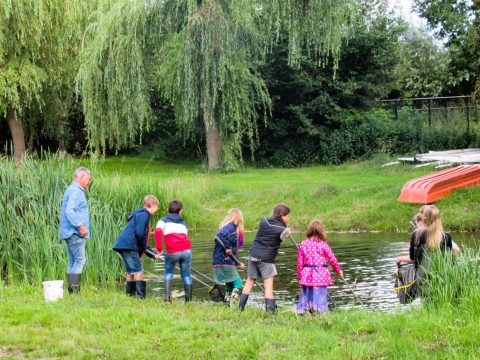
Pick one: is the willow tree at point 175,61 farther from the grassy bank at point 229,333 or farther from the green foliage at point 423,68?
the grassy bank at point 229,333

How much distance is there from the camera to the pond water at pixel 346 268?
1132 centimetres

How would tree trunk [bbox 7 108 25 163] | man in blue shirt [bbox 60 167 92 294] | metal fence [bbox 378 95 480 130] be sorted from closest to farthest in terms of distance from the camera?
1. man in blue shirt [bbox 60 167 92 294]
2. metal fence [bbox 378 95 480 130]
3. tree trunk [bbox 7 108 25 163]

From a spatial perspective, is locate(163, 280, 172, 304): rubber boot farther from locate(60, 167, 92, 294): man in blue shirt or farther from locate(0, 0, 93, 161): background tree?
locate(0, 0, 93, 161): background tree

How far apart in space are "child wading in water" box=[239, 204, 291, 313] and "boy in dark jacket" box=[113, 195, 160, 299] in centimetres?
158

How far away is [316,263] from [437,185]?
1174cm

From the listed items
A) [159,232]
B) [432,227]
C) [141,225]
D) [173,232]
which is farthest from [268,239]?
[432,227]

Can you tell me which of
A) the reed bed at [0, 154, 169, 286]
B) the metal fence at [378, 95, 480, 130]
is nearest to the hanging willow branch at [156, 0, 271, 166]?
the metal fence at [378, 95, 480, 130]

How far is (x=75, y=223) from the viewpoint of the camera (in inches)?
395

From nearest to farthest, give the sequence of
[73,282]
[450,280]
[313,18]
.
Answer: [450,280], [73,282], [313,18]

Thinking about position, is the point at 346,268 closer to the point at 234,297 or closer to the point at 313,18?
the point at 234,297

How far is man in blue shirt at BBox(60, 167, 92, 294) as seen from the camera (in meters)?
10.1

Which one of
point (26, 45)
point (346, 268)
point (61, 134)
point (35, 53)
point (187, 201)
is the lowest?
point (346, 268)

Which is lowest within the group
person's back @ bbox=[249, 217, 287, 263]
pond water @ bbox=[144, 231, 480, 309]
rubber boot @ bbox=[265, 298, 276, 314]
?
pond water @ bbox=[144, 231, 480, 309]

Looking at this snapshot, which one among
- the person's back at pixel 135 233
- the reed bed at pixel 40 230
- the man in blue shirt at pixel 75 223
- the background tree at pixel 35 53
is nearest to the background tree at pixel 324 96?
the background tree at pixel 35 53
